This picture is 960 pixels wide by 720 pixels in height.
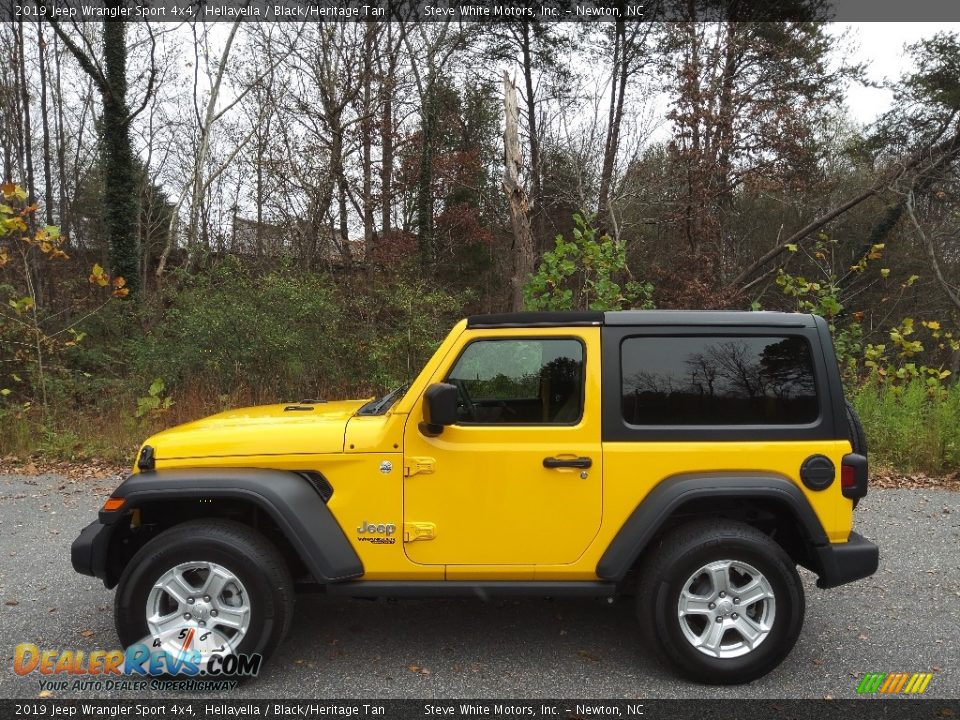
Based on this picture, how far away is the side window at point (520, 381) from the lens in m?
3.35

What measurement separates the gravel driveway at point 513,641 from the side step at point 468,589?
439 mm

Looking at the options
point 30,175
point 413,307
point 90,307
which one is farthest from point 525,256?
point 30,175

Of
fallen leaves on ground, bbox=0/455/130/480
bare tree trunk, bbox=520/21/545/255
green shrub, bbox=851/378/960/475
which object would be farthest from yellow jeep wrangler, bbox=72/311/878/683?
bare tree trunk, bbox=520/21/545/255

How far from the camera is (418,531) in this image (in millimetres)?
3207

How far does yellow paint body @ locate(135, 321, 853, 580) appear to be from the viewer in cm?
321

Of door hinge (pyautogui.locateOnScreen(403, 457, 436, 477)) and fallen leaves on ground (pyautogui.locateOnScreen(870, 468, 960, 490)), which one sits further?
fallen leaves on ground (pyautogui.locateOnScreen(870, 468, 960, 490))

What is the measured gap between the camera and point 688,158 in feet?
49.9

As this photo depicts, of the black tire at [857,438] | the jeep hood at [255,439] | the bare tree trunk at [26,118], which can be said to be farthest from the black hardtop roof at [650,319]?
the bare tree trunk at [26,118]

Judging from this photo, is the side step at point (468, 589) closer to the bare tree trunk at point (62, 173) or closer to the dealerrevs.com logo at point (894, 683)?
the dealerrevs.com logo at point (894, 683)

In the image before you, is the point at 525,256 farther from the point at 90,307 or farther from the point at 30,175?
the point at 30,175

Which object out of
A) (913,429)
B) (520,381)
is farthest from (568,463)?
(913,429)

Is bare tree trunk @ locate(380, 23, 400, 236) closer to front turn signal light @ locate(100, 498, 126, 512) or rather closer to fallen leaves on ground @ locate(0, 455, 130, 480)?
fallen leaves on ground @ locate(0, 455, 130, 480)

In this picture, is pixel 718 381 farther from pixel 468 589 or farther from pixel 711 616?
pixel 468 589

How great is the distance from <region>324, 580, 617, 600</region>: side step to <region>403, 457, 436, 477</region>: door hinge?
538 millimetres
